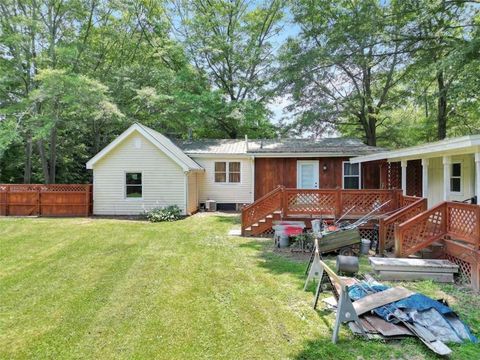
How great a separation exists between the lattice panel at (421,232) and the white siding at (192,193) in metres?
10.0

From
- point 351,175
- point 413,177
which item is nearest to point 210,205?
point 351,175

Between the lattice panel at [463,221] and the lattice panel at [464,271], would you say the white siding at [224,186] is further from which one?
the lattice panel at [464,271]

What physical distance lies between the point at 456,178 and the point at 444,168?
2753 millimetres

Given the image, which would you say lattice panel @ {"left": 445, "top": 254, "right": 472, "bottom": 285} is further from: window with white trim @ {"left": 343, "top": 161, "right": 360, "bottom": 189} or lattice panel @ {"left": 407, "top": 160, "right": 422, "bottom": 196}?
window with white trim @ {"left": 343, "top": 161, "right": 360, "bottom": 189}

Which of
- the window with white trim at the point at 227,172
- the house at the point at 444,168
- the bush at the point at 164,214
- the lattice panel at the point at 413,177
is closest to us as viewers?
the house at the point at 444,168

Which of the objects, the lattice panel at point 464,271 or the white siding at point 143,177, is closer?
the lattice panel at point 464,271

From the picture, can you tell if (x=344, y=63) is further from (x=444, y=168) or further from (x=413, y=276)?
(x=413, y=276)

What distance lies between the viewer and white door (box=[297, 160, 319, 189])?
634 inches

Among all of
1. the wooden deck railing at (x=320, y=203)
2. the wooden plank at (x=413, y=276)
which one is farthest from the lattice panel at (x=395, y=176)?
the wooden plank at (x=413, y=276)

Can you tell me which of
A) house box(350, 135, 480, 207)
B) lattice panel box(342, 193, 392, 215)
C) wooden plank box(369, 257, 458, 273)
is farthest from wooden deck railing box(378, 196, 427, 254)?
wooden plank box(369, 257, 458, 273)

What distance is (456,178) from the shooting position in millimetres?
9984

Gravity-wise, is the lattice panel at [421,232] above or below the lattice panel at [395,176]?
below

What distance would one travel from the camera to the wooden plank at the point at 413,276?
6.36 m

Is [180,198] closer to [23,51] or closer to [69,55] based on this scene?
[69,55]
